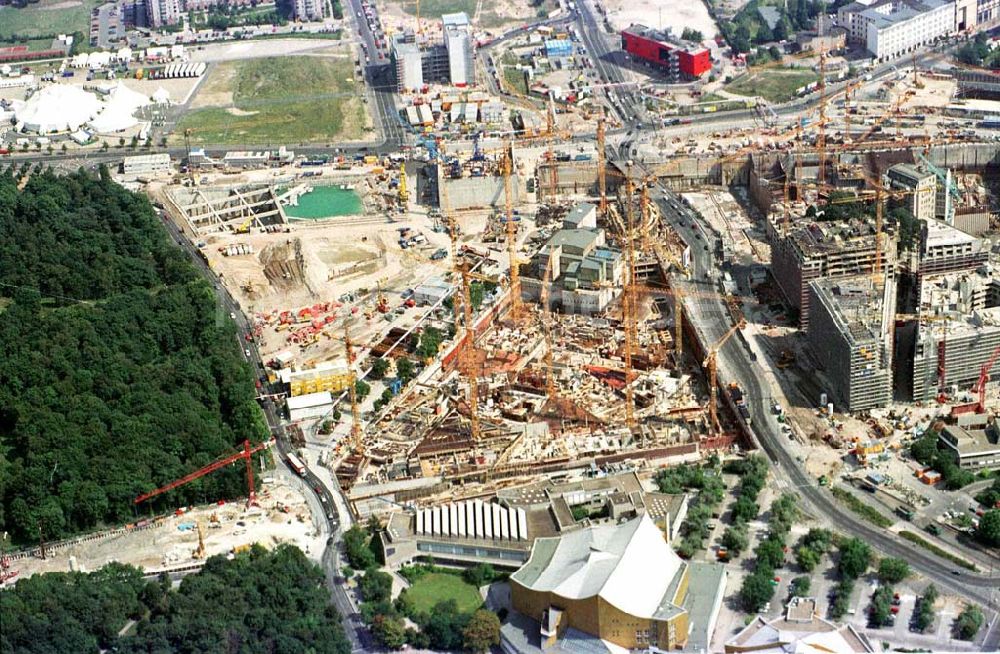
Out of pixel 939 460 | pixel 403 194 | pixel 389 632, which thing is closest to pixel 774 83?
pixel 403 194

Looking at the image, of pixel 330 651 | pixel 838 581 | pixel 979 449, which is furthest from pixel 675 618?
pixel 979 449

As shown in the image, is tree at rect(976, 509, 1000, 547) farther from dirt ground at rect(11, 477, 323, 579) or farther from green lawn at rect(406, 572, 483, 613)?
dirt ground at rect(11, 477, 323, 579)

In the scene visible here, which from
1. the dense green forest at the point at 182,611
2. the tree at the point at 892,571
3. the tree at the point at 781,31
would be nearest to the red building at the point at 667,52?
the tree at the point at 781,31

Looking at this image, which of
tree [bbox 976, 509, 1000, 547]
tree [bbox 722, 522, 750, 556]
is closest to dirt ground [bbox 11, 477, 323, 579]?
tree [bbox 722, 522, 750, 556]

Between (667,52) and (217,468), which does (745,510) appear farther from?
(667,52)

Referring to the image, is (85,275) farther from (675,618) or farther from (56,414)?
(675,618)
